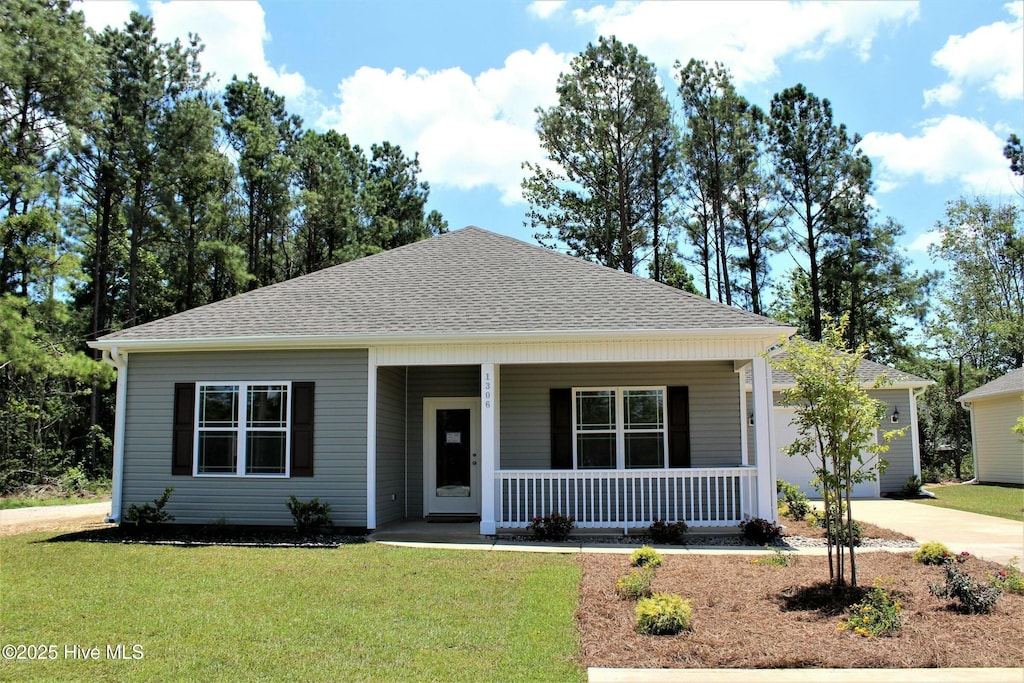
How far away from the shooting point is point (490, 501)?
35.3ft

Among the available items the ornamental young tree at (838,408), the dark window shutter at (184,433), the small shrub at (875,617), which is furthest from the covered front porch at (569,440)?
the small shrub at (875,617)

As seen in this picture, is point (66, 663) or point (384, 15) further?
point (384, 15)

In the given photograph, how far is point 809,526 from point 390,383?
7112 millimetres

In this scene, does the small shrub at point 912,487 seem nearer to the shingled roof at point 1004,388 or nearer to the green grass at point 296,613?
the shingled roof at point 1004,388

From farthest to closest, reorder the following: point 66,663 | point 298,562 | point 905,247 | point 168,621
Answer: point 905,247 < point 298,562 < point 168,621 < point 66,663

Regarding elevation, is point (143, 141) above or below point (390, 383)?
above

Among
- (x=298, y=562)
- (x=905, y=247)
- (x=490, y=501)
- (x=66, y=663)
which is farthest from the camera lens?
(x=905, y=247)

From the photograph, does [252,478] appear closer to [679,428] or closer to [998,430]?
[679,428]

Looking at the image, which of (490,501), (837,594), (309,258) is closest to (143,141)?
(309,258)

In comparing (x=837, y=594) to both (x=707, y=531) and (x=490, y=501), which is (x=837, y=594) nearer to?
(x=707, y=531)

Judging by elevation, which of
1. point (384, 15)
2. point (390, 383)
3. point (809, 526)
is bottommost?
point (809, 526)

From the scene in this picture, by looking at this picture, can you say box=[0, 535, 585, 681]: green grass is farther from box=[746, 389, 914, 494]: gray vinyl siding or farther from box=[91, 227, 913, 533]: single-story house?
box=[746, 389, 914, 494]: gray vinyl siding

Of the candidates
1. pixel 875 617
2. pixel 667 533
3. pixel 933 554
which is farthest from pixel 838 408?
pixel 667 533

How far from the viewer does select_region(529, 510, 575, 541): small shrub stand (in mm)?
10398
